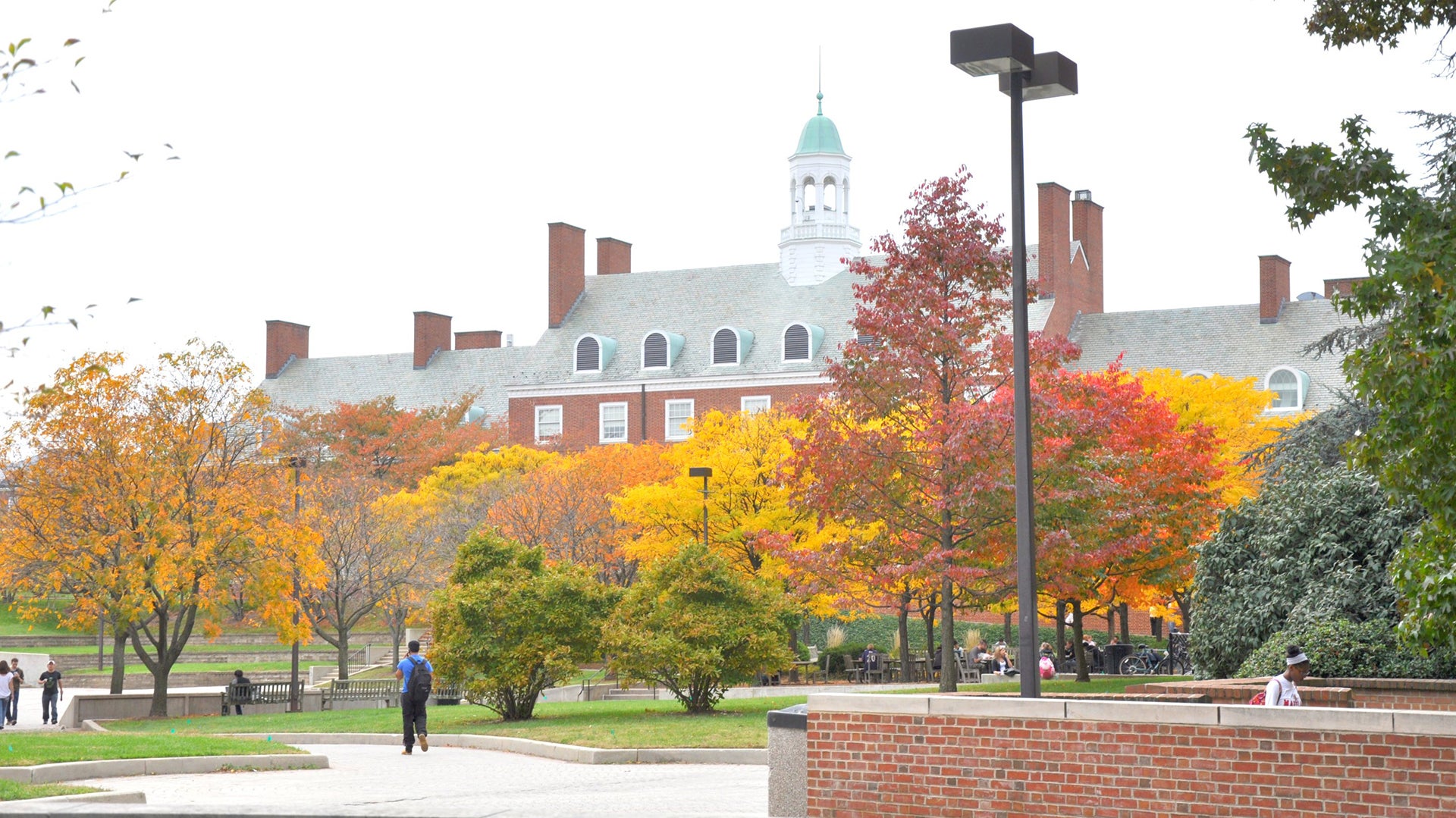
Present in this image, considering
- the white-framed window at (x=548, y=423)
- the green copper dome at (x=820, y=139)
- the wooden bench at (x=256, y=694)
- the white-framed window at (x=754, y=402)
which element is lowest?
the wooden bench at (x=256, y=694)

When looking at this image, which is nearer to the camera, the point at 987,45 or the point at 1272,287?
the point at 987,45

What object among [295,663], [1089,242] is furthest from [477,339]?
[295,663]

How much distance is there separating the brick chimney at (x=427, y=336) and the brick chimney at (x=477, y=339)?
128 centimetres

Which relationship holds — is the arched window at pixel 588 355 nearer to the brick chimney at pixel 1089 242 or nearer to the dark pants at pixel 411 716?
the brick chimney at pixel 1089 242

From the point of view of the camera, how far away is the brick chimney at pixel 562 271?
7512 centimetres

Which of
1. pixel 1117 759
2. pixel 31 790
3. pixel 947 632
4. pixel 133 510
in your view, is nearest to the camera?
pixel 1117 759

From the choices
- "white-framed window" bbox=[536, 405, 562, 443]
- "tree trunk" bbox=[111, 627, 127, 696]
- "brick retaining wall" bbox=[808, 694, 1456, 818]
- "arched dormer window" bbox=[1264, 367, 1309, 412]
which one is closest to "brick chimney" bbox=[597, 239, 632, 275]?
"white-framed window" bbox=[536, 405, 562, 443]

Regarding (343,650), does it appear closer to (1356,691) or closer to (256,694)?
(256,694)

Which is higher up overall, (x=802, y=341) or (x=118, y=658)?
(x=802, y=341)

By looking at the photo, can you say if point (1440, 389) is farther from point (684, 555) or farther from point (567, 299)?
point (567, 299)

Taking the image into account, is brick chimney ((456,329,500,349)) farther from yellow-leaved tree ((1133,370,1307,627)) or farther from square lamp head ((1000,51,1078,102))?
square lamp head ((1000,51,1078,102))

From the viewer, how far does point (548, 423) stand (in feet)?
238

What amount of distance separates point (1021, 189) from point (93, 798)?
31.5 feet

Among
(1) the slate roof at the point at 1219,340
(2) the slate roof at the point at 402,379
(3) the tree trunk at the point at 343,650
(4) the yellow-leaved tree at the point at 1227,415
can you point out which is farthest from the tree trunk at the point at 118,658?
(2) the slate roof at the point at 402,379
